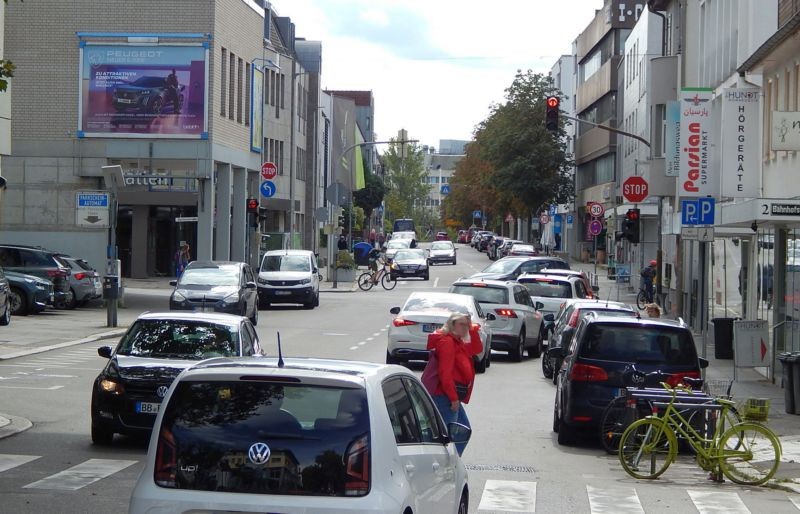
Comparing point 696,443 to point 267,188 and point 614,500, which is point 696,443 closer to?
point 614,500

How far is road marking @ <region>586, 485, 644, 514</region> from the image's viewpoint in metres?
11.1

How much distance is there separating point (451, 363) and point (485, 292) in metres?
14.8

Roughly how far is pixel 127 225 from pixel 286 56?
1746 cm

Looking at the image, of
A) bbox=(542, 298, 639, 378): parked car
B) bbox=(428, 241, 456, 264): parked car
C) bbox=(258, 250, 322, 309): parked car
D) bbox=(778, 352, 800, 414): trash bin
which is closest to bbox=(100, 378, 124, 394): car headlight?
bbox=(542, 298, 639, 378): parked car

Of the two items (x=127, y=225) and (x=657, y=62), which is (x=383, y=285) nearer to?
(x=127, y=225)

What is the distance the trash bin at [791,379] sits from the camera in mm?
19047

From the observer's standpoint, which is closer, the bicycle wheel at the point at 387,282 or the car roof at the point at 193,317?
the car roof at the point at 193,317

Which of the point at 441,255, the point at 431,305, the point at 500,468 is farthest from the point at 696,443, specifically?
the point at 441,255

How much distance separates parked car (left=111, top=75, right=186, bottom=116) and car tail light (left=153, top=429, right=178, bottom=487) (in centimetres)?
3732

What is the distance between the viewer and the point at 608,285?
6125cm

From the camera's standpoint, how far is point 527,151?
3497 inches

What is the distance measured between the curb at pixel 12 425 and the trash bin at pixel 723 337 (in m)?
17.5

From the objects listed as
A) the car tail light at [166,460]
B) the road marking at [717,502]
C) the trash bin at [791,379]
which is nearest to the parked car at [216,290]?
the trash bin at [791,379]

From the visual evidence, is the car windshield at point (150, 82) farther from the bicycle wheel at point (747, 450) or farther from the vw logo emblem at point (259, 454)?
the vw logo emblem at point (259, 454)
